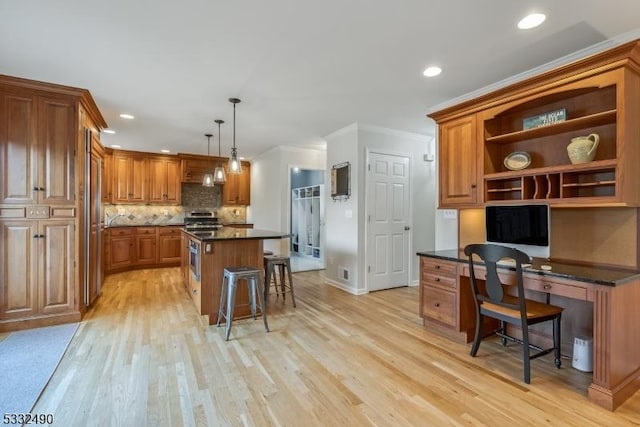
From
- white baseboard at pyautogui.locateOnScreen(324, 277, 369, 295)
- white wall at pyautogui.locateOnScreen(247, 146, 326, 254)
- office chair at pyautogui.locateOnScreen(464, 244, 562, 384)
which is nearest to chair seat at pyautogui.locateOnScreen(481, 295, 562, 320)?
office chair at pyautogui.locateOnScreen(464, 244, 562, 384)

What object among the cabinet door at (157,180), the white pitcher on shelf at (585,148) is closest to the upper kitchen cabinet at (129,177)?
the cabinet door at (157,180)

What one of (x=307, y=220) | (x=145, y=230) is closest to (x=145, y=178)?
(x=145, y=230)

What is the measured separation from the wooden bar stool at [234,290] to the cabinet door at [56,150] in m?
1.89

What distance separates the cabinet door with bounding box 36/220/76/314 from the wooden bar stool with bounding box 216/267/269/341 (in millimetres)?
1631

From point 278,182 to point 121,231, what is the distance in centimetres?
327

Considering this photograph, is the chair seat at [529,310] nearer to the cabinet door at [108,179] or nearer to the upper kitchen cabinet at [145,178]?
the upper kitchen cabinet at [145,178]

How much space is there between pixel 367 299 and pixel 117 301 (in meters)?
3.38

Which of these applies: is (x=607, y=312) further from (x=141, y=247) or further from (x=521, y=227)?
(x=141, y=247)

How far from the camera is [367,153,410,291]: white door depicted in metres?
4.73

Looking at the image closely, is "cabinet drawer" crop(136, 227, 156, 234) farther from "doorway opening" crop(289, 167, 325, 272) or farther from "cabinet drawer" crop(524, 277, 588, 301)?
"cabinet drawer" crop(524, 277, 588, 301)

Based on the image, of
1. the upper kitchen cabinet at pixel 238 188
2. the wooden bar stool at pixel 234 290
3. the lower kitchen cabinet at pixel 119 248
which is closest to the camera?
the wooden bar stool at pixel 234 290

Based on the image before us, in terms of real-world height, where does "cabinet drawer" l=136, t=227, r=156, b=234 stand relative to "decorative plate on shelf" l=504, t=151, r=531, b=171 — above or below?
below

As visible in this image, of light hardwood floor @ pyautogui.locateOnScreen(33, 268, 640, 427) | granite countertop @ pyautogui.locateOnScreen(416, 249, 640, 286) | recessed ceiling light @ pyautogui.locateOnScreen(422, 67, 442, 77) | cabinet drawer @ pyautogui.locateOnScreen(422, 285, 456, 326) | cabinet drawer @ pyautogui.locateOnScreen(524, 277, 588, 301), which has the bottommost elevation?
light hardwood floor @ pyautogui.locateOnScreen(33, 268, 640, 427)

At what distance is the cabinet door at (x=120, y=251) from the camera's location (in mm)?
6023
